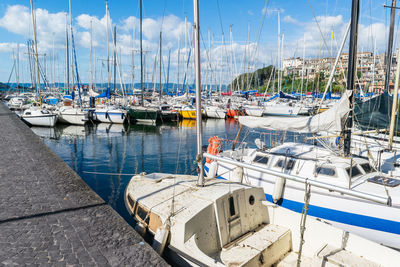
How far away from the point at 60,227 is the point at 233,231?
4.06 metres

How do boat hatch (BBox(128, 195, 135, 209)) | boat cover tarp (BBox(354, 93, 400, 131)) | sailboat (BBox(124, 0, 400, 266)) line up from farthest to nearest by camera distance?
boat cover tarp (BBox(354, 93, 400, 131))
boat hatch (BBox(128, 195, 135, 209))
sailboat (BBox(124, 0, 400, 266))

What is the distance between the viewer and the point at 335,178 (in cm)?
920

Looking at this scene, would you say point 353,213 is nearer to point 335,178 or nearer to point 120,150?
point 335,178

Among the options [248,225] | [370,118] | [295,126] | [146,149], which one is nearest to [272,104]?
[146,149]

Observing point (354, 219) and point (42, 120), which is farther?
point (42, 120)

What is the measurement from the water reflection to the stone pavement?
3051mm

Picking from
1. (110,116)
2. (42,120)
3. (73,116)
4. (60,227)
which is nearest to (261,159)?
(60,227)

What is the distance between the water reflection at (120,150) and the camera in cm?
1548

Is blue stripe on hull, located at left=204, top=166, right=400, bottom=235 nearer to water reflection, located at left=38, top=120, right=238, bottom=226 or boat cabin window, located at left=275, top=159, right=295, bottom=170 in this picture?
boat cabin window, located at left=275, top=159, right=295, bottom=170

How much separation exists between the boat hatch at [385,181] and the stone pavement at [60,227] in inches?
290

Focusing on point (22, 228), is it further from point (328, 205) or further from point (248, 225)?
point (328, 205)

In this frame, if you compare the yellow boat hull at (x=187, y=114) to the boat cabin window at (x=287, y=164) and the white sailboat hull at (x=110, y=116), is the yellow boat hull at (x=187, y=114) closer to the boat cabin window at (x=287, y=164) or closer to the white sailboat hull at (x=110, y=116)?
the white sailboat hull at (x=110, y=116)

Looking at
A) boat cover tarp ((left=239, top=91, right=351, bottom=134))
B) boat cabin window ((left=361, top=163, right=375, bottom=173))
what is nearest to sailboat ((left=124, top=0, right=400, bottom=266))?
boat cover tarp ((left=239, top=91, right=351, bottom=134))

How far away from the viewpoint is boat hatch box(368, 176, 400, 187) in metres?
8.70
